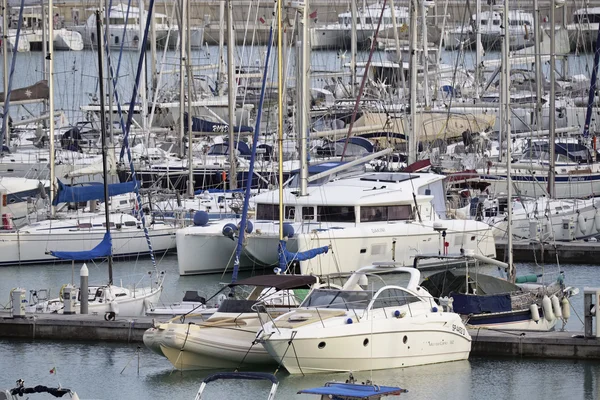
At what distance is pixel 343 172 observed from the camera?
1629 inches

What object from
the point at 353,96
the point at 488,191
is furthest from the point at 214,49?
the point at 488,191

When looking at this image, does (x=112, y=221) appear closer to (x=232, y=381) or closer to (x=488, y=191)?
(x=488, y=191)

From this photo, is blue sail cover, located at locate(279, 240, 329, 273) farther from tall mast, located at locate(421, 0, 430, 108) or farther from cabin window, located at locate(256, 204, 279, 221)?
tall mast, located at locate(421, 0, 430, 108)

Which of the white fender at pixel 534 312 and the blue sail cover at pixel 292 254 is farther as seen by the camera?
the blue sail cover at pixel 292 254

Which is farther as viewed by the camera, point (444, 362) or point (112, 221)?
point (112, 221)

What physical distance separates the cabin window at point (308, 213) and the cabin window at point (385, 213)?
3.86 feet

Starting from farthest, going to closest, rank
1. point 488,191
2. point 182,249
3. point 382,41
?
point 382,41, point 488,191, point 182,249

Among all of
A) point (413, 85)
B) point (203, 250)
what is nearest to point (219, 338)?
point (203, 250)

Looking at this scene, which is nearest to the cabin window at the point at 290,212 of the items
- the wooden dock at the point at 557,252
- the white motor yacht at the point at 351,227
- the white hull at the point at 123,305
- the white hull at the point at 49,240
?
the white motor yacht at the point at 351,227

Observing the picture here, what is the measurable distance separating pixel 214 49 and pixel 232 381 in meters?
102

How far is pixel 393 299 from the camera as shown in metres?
27.9

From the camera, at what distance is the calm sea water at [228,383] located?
27.3 m

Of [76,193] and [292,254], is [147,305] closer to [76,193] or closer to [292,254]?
[292,254]

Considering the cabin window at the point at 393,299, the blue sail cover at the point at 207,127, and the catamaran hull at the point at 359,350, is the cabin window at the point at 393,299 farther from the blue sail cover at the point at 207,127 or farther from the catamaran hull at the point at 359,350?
the blue sail cover at the point at 207,127
